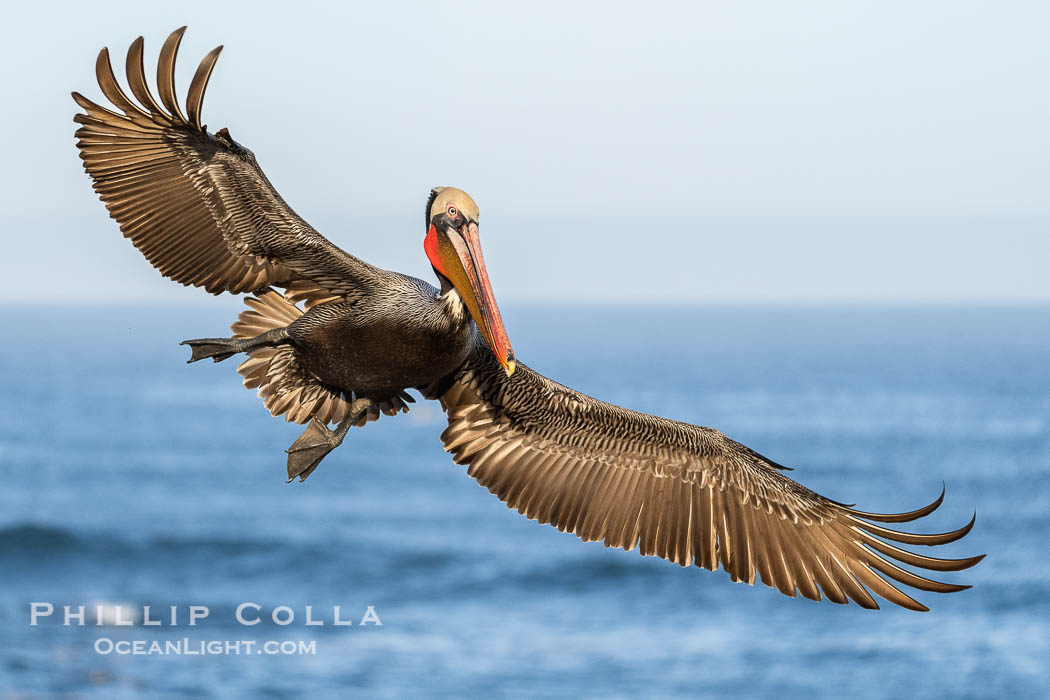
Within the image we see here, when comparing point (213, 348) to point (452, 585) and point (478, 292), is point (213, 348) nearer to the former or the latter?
point (478, 292)

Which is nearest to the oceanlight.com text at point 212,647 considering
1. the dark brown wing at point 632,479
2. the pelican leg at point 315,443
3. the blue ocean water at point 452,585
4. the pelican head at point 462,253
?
the blue ocean water at point 452,585

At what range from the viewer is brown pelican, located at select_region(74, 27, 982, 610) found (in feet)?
29.7

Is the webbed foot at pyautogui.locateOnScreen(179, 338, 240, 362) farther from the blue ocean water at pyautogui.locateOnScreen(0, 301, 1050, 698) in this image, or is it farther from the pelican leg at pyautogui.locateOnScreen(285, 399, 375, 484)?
the blue ocean water at pyautogui.locateOnScreen(0, 301, 1050, 698)

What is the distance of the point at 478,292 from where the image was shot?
8.60 m

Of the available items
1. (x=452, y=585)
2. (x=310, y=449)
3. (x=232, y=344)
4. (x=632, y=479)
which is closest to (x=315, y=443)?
(x=310, y=449)

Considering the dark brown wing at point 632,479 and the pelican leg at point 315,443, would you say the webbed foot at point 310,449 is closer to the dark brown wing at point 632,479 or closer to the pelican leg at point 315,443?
the pelican leg at point 315,443

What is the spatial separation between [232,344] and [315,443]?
3.18 feet

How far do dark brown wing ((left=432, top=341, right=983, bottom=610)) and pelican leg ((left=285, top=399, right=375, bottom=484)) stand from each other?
0.72 meters

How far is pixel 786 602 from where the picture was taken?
261 ft

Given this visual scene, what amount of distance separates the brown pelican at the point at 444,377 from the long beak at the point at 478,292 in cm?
1

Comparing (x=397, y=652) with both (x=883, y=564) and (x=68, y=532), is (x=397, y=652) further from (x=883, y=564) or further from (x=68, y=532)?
(x=883, y=564)

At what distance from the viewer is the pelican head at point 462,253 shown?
8539mm

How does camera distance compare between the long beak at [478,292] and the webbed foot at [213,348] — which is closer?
the long beak at [478,292]

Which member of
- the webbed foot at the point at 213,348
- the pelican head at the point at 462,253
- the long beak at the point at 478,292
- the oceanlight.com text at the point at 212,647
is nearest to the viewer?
the long beak at the point at 478,292
